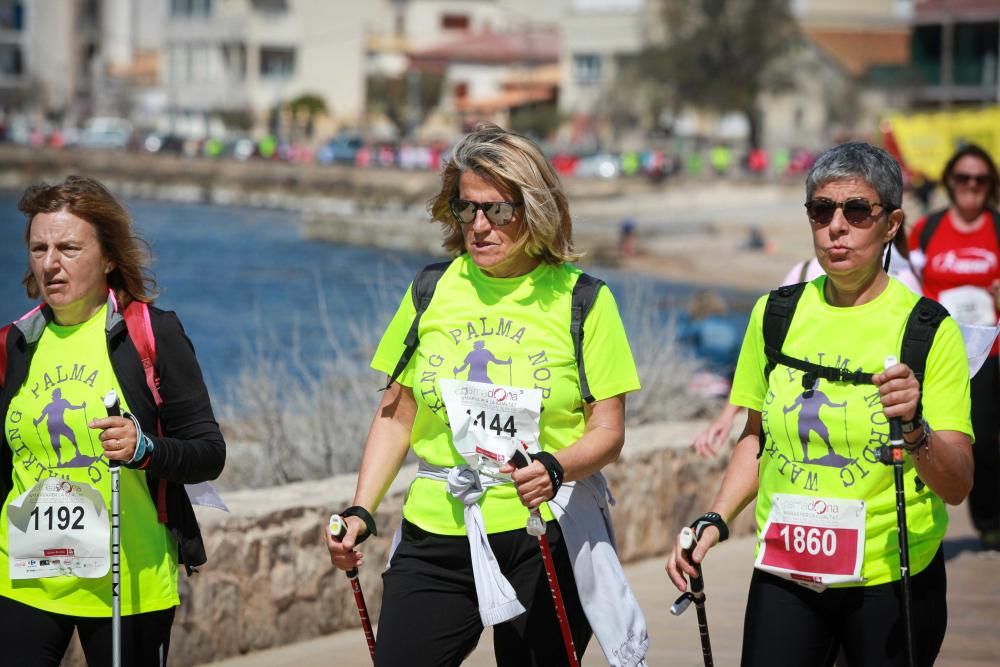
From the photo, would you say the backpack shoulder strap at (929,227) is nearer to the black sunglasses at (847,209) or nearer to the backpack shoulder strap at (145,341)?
the black sunglasses at (847,209)

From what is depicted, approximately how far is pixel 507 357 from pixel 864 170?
3.24 feet

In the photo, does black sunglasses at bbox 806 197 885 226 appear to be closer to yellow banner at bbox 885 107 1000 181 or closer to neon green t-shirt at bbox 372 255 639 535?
neon green t-shirt at bbox 372 255 639 535

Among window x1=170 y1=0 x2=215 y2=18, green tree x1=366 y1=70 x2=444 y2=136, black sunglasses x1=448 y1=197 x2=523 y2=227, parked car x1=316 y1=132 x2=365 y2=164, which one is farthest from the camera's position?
window x1=170 y1=0 x2=215 y2=18

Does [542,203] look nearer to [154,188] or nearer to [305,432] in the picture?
[305,432]

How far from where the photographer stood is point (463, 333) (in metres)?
4.06

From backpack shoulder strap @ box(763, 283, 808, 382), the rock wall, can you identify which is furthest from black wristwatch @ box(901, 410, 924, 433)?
the rock wall

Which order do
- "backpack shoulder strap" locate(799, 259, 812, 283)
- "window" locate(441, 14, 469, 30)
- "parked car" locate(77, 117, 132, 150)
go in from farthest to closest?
"window" locate(441, 14, 469, 30), "parked car" locate(77, 117, 132, 150), "backpack shoulder strap" locate(799, 259, 812, 283)

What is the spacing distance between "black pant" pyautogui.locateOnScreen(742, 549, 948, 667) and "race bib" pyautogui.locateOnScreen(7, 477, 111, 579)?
5.29ft

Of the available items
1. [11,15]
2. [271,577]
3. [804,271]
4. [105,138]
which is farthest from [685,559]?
[11,15]

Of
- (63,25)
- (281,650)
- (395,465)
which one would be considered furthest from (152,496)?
(63,25)

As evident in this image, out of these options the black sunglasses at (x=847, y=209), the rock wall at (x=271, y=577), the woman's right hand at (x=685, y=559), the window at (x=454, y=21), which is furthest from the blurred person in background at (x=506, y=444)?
the window at (x=454, y=21)

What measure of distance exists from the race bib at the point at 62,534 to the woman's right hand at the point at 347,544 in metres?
0.55

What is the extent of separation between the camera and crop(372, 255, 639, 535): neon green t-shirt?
3982 mm

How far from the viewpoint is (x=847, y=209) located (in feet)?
12.6
